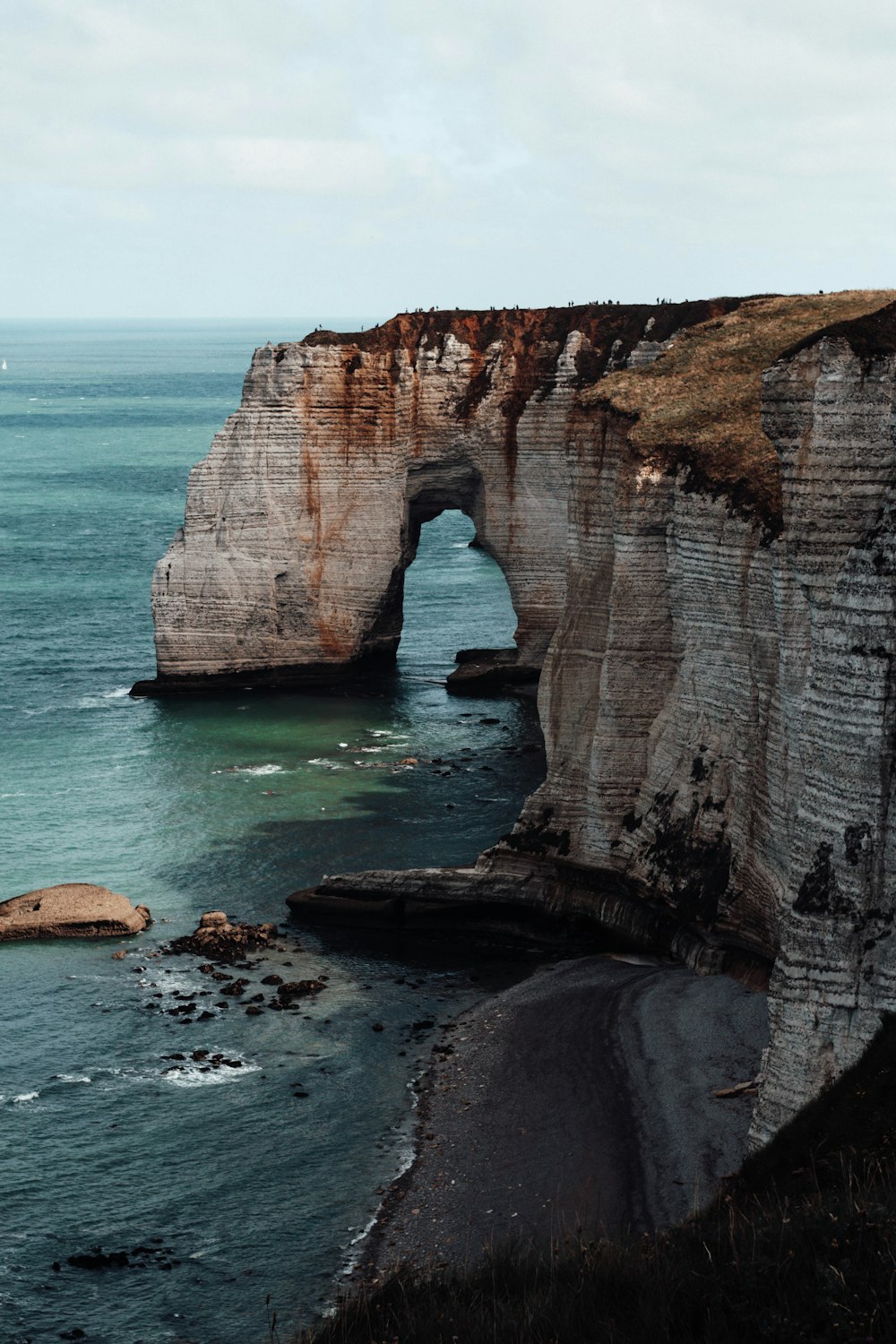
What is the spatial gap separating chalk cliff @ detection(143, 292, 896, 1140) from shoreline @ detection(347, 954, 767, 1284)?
7.46 feet

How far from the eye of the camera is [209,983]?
41.8 metres

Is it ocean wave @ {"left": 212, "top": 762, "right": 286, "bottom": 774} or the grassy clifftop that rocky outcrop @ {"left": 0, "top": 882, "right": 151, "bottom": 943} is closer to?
ocean wave @ {"left": 212, "top": 762, "right": 286, "bottom": 774}

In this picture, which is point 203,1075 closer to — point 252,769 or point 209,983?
point 209,983

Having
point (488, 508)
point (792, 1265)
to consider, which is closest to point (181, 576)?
point (488, 508)

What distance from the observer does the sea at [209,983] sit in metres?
30.2

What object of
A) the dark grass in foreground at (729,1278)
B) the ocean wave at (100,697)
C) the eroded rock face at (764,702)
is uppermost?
the eroded rock face at (764,702)

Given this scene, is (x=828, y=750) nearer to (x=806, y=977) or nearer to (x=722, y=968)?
(x=806, y=977)

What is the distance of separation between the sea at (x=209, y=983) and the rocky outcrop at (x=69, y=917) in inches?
21.9

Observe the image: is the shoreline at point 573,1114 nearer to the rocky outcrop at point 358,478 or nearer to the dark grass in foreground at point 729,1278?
the dark grass in foreground at point 729,1278

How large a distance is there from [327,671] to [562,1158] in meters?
43.6

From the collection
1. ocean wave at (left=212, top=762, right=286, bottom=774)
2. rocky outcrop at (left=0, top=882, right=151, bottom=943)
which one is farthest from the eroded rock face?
ocean wave at (left=212, top=762, right=286, bottom=774)

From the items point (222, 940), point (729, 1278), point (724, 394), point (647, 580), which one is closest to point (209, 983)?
point (222, 940)

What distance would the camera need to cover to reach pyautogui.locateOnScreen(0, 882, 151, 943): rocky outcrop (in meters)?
44.8

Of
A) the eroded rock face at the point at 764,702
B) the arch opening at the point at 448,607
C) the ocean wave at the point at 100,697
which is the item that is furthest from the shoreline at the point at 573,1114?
the arch opening at the point at 448,607
